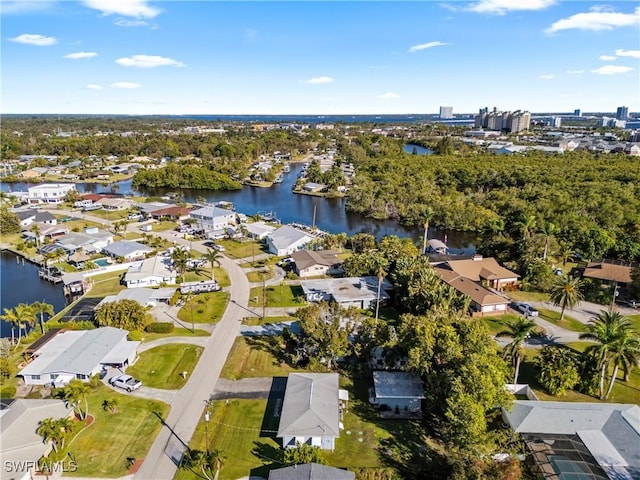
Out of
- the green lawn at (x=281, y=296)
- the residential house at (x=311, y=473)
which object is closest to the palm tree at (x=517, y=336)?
the residential house at (x=311, y=473)

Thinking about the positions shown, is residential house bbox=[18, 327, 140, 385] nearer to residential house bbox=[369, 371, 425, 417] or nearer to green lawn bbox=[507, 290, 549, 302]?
residential house bbox=[369, 371, 425, 417]

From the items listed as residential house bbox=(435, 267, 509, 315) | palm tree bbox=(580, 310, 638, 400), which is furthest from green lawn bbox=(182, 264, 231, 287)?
palm tree bbox=(580, 310, 638, 400)

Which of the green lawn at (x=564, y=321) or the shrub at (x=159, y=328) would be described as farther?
the green lawn at (x=564, y=321)

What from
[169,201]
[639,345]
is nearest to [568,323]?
[639,345]

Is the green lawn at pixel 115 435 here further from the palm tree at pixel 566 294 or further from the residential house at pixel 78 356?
the palm tree at pixel 566 294

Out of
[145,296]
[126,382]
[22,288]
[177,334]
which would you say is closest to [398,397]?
[126,382]

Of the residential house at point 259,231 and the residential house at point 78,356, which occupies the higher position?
the residential house at point 259,231

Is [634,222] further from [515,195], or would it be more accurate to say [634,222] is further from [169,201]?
[169,201]
